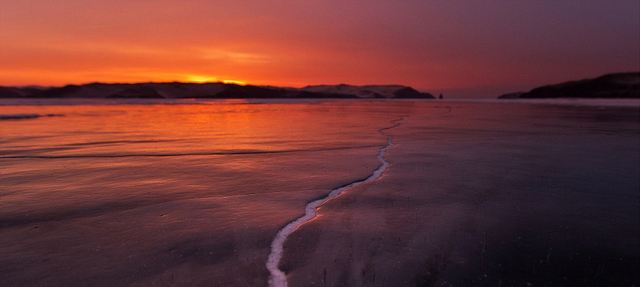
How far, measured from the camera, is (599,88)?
3516 inches

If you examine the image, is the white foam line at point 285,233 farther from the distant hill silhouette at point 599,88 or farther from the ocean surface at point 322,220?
the distant hill silhouette at point 599,88

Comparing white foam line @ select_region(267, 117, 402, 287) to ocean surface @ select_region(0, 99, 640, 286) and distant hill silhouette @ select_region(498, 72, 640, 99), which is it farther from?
distant hill silhouette @ select_region(498, 72, 640, 99)

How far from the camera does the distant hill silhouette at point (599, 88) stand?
265ft

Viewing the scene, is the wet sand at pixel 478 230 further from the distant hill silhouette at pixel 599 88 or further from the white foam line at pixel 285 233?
the distant hill silhouette at pixel 599 88

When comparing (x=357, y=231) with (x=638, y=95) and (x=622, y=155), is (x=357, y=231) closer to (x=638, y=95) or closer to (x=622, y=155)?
(x=622, y=155)

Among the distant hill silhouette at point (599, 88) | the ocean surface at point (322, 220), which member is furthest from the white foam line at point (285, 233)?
the distant hill silhouette at point (599, 88)

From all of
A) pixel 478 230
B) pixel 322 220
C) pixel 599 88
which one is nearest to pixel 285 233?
pixel 322 220

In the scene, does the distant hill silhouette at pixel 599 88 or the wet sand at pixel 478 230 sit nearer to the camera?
the wet sand at pixel 478 230

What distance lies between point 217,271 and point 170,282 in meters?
0.26

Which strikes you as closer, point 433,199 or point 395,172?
Result: point 433,199

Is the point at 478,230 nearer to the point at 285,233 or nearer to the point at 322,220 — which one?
the point at 322,220

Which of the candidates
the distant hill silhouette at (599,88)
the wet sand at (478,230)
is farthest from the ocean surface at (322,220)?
the distant hill silhouette at (599,88)

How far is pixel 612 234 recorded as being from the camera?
2.78m

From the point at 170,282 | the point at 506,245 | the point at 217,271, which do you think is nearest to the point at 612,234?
the point at 506,245
